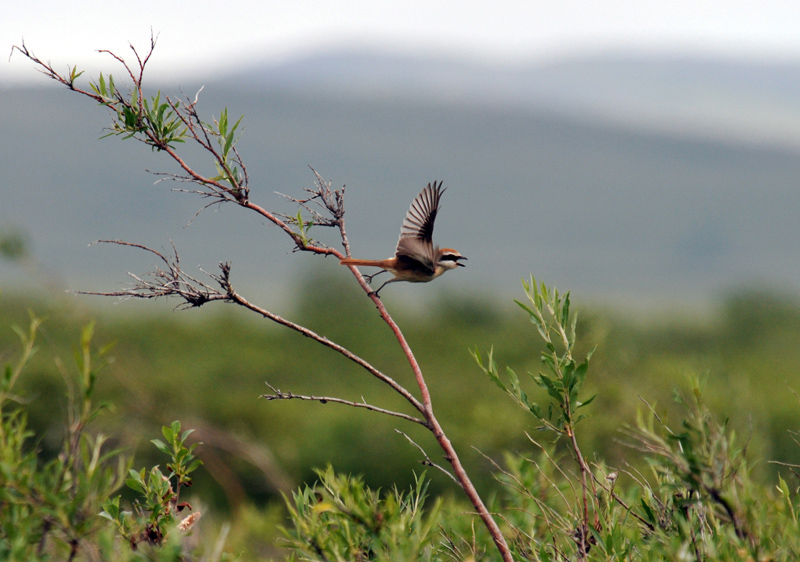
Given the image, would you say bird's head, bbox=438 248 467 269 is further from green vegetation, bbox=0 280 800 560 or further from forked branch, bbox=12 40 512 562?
forked branch, bbox=12 40 512 562

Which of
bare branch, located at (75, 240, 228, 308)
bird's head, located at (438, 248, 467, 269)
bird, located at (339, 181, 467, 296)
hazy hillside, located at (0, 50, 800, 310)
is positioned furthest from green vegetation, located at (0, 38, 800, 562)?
hazy hillside, located at (0, 50, 800, 310)

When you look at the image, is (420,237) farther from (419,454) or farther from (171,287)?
(419,454)

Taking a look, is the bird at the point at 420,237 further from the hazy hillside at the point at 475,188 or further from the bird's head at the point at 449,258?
the hazy hillside at the point at 475,188

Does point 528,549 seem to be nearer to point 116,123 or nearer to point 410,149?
point 116,123

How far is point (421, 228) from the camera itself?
228 centimetres

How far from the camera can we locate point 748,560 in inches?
43.4

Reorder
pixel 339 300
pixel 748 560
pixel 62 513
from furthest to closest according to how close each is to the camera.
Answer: pixel 339 300, pixel 748 560, pixel 62 513

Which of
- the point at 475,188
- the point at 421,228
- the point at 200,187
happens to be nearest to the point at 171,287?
the point at 200,187

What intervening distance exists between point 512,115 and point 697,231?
55.7 m

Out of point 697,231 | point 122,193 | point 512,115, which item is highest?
point 512,115

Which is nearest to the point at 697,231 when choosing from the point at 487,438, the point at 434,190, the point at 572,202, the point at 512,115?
the point at 572,202

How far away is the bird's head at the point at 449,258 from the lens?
9.35 ft

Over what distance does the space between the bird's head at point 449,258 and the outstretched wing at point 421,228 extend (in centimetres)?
47

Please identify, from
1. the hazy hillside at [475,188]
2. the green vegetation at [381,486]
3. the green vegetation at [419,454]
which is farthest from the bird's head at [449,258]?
the hazy hillside at [475,188]
